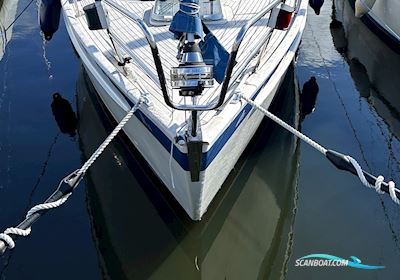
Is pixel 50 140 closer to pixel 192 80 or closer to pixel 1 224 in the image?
pixel 1 224

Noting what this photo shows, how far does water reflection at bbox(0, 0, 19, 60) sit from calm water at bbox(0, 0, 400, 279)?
4.50 ft

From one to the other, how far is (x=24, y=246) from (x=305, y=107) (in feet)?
13.6

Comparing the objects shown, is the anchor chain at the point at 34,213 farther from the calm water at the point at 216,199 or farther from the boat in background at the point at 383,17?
the boat in background at the point at 383,17

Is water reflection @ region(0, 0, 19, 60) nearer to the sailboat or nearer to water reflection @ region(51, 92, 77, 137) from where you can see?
water reflection @ region(51, 92, 77, 137)

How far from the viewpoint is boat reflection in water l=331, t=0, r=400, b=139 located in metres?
7.04

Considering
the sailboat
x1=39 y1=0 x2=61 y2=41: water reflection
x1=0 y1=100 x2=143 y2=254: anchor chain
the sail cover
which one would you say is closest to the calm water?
the sailboat

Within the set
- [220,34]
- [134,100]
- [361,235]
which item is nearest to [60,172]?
[134,100]

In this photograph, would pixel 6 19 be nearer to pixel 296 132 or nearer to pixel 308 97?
pixel 308 97

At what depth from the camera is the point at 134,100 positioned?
4.55 m

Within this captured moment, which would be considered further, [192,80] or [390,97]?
[390,97]

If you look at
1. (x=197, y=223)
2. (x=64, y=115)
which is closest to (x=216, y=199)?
(x=197, y=223)

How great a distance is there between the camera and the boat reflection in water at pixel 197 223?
14.8 ft

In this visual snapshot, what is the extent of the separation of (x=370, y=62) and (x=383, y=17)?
105cm

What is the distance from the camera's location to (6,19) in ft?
31.4
